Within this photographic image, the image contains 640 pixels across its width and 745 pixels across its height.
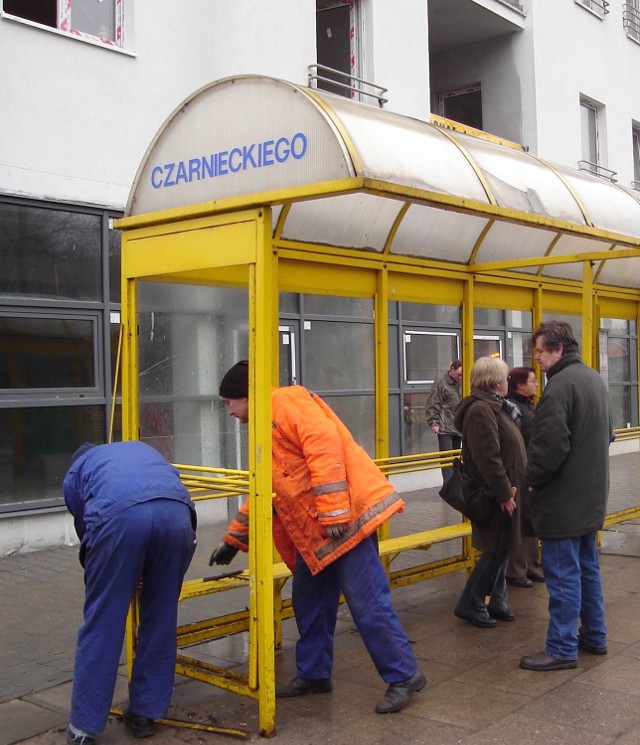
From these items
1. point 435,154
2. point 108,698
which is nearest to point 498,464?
point 435,154

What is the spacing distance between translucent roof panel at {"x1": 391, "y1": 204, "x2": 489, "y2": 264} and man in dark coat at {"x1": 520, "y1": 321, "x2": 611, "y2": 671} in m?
1.95

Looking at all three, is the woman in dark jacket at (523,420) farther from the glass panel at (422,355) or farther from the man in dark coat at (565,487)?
the glass panel at (422,355)

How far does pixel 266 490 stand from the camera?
4156 millimetres

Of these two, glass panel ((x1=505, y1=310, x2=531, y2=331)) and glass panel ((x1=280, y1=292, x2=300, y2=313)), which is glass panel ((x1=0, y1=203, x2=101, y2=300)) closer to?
glass panel ((x1=280, y1=292, x2=300, y2=313))

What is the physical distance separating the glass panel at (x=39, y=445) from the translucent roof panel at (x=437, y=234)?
3603 millimetres

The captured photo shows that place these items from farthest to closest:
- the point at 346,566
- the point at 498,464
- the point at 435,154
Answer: the point at 498,464 < the point at 435,154 < the point at 346,566

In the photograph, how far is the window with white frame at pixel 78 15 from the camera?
8.27 m

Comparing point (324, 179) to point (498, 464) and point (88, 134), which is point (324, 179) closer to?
point (498, 464)

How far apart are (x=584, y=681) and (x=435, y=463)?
8.61 feet

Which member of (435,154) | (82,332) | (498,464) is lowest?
(498,464)

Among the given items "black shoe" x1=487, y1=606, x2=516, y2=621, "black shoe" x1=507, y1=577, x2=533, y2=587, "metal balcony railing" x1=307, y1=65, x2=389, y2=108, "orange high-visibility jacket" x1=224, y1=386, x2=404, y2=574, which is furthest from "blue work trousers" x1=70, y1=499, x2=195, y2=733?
"metal balcony railing" x1=307, y1=65, x2=389, y2=108

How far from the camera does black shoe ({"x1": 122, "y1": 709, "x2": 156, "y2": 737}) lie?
4.12 m

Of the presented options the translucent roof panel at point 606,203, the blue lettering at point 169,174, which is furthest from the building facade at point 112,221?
the blue lettering at point 169,174

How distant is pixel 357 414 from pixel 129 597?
5.82 m
